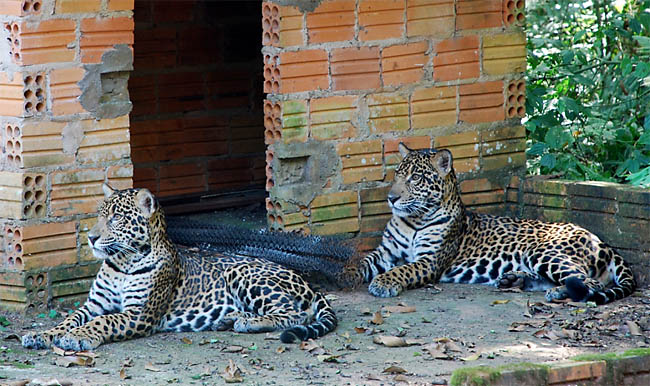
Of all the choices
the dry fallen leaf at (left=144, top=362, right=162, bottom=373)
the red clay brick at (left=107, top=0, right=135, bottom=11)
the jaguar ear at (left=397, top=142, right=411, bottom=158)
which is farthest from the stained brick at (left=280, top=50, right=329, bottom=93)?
the dry fallen leaf at (left=144, top=362, right=162, bottom=373)

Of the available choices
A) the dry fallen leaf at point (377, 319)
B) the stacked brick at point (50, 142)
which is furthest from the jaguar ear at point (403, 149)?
the stacked brick at point (50, 142)

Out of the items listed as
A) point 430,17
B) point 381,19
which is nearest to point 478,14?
point 430,17

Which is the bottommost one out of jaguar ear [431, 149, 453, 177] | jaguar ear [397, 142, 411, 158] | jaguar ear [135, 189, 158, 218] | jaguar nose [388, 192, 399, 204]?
jaguar nose [388, 192, 399, 204]

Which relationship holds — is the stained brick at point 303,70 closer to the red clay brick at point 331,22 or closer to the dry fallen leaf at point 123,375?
the red clay brick at point 331,22

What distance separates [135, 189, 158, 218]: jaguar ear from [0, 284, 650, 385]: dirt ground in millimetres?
908

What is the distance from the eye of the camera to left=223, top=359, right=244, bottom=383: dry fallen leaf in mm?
7059

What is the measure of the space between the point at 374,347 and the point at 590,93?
6540mm

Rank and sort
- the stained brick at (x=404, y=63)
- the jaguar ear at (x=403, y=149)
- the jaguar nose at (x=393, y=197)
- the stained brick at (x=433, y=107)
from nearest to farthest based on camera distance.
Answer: the jaguar nose at (x=393, y=197), the jaguar ear at (x=403, y=149), the stained brick at (x=404, y=63), the stained brick at (x=433, y=107)

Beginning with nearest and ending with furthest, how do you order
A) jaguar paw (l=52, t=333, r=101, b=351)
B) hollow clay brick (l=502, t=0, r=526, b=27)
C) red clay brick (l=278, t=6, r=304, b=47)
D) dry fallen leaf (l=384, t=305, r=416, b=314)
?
jaguar paw (l=52, t=333, r=101, b=351), dry fallen leaf (l=384, t=305, r=416, b=314), red clay brick (l=278, t=6, r=304, b=47), hollow clay brick (l=502, t=0, r=526, b=27)

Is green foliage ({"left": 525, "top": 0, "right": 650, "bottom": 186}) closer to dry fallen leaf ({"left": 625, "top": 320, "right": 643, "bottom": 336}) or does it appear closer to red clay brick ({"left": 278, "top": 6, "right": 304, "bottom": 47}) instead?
dry fallen leaf ({"left": 625, "top": 320, "right": 643, "bottom": 336})

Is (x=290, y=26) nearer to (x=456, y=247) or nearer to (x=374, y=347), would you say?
(x=456, y=247)

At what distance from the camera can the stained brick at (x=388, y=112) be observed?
10.1m

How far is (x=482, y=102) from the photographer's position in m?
10.6

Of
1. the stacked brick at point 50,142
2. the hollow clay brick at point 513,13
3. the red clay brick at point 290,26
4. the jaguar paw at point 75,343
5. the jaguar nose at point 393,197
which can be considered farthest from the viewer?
the hollow clay brick at point 513,13
